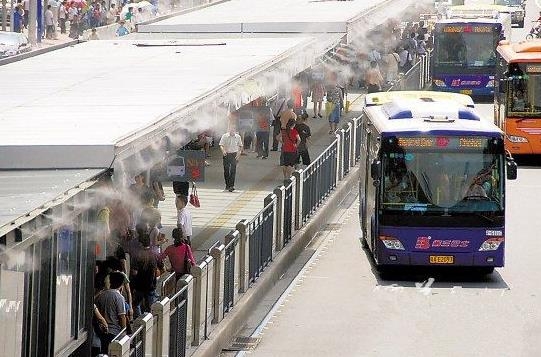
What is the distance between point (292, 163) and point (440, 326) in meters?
11.4

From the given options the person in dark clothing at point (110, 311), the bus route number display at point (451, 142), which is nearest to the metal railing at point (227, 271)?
the person in dark clothing at point (110, 311)

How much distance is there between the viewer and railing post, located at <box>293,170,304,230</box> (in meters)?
25.8

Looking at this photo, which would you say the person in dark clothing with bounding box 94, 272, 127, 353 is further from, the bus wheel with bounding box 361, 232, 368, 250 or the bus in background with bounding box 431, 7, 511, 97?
the bus in background with bounding box 431, 7, 511, 97

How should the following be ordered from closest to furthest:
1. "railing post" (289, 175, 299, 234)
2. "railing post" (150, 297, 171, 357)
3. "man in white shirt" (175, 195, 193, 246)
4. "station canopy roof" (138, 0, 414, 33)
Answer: "railing post" (150, 297, 171, 357) → "man in white shirt" (175, 195, 193, 246) → "railing post" (289, 175, 299, 234) → "station canopy roof" (138, 0, 414, 33)

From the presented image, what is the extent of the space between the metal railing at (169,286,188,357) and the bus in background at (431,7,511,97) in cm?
3352

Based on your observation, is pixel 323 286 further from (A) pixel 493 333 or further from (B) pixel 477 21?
(B) pixel 477 21

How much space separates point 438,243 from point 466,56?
27553 millimetres

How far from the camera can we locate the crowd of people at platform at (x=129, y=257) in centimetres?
1656

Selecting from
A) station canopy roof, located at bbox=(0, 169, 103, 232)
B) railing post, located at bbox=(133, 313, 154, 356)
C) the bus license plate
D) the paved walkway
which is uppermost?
station canopy roof, located at bbox=(0, 169, 103, 232)

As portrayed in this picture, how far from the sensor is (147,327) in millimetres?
14508

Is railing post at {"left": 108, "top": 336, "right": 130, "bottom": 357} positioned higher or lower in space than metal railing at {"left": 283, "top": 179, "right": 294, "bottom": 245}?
higher

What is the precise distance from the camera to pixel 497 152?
22.8m

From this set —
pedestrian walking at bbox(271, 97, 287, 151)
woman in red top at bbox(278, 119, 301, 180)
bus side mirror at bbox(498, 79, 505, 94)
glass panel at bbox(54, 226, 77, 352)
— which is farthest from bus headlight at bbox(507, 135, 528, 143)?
glass panel at bbox(54, 226, 77, 352)

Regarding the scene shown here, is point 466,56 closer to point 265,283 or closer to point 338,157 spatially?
point 338,157
